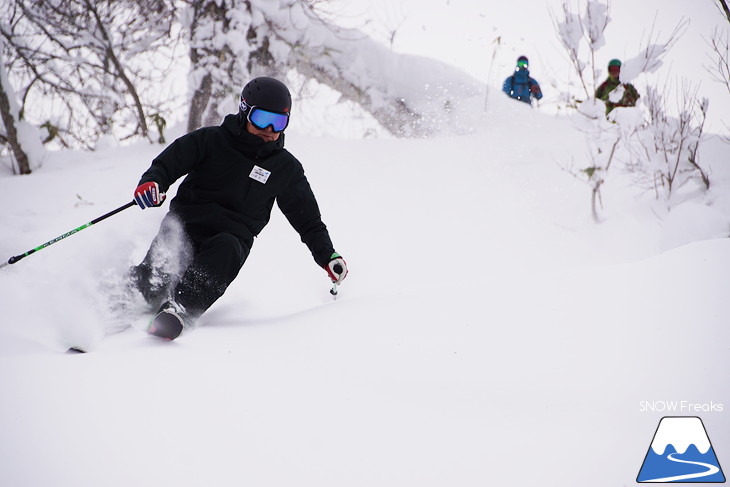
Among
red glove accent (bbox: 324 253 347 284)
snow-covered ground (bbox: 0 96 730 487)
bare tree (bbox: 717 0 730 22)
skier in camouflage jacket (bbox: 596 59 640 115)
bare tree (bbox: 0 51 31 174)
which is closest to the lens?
snow-covered ground (bbox: 0 96 730 487)

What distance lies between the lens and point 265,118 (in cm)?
254

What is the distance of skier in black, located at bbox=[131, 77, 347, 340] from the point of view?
2410 mm

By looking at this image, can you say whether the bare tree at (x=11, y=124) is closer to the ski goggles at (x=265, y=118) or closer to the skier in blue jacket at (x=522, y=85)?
the ski goggles at (x=265, y=118)

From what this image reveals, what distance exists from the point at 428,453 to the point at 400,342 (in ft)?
2.36

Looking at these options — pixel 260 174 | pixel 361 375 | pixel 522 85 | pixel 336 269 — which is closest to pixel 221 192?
pixel 260 174

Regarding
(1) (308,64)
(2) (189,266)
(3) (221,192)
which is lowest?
(2) (189,266)

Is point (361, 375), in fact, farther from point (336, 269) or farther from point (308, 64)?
point (308, 64)

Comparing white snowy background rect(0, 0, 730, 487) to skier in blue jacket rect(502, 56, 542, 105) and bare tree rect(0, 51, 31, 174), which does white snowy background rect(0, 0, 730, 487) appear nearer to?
bare tree rect(0, 51, 31, 174)

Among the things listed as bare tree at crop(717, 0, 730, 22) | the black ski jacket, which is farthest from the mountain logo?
bare tree at crop(717, 0, 730, 22)

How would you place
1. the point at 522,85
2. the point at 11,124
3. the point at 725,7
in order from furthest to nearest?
the point at 522,85, the point at 11,124, the point at 725,7

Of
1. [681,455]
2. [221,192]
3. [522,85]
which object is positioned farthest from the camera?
[522,85]

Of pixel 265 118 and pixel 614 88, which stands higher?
pixel 614 88

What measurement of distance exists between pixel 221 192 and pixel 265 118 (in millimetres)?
476

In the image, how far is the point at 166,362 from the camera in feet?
5.18
